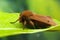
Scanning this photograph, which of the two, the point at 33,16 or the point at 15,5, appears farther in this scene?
the point at 15,5

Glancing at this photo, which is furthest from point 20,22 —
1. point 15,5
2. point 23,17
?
point 15,5

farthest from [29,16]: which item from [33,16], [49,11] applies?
[49,11]

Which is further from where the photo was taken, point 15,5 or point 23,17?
point 15,5

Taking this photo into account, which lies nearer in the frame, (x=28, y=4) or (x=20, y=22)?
(x=20, y=22)

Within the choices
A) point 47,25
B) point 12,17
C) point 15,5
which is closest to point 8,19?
point 12,17

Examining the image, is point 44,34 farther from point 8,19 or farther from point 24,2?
point 24,2

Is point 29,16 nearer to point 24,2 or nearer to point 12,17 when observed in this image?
point 12,17

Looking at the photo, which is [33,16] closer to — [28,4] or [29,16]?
[29,16]
